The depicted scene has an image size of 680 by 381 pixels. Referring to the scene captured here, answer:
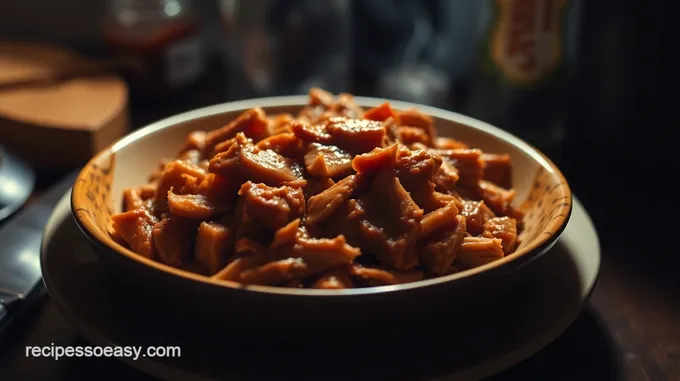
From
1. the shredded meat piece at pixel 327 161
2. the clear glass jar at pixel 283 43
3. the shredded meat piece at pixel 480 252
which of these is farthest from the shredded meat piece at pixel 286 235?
the clear glass jar at pixel 283 43

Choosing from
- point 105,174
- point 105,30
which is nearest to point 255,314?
point 105,174

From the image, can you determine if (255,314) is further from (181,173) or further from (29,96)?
(29,96)

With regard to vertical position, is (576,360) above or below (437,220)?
below

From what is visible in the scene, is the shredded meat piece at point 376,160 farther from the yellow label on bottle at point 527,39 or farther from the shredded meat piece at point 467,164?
the yellow label on bottle at point 527,39

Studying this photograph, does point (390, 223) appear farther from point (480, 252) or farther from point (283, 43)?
point (283, 43)

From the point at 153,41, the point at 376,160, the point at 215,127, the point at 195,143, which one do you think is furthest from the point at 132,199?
the point at 153,41

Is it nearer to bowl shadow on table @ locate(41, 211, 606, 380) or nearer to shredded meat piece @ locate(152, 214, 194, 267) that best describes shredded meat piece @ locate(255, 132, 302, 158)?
shredded meat piece @ locate(152, 214, 194, 267)

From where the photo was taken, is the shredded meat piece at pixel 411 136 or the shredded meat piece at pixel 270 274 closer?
the shredded meat piece at pixel 270 274
